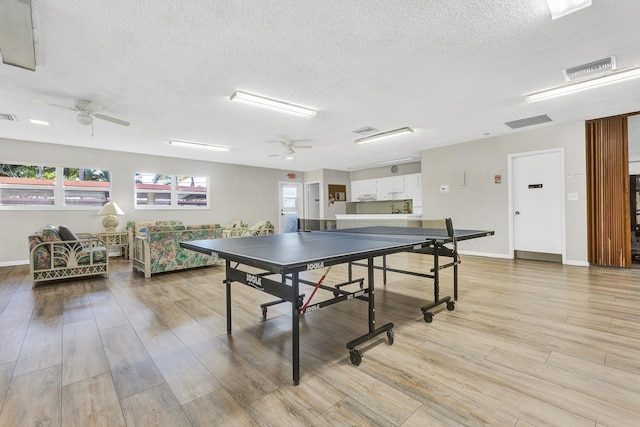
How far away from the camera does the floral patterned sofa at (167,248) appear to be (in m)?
4.61

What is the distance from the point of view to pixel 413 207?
8.67 m

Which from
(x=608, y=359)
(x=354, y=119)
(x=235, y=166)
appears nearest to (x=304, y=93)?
(x=354, y=119)

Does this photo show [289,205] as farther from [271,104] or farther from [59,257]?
[59,257]

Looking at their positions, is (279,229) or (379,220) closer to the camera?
(379,220)

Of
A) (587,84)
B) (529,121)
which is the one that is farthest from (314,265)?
(529,121)

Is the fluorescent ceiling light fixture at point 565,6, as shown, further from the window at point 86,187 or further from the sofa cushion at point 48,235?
the window at point 86,187

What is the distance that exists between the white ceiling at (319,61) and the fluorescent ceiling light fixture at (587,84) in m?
0.22

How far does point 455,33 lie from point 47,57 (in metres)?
3.67

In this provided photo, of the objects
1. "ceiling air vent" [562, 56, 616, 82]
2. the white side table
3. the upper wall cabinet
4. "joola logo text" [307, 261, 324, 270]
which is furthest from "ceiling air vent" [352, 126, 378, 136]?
the white side table

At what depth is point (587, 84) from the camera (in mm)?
3418

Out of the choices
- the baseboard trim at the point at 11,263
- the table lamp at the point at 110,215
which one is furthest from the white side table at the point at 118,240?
the baseboard trim at the point at 11,263

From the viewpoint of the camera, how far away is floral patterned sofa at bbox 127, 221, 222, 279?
4609mm

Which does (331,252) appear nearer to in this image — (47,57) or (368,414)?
(368,414)

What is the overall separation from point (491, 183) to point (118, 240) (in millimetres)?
8360
